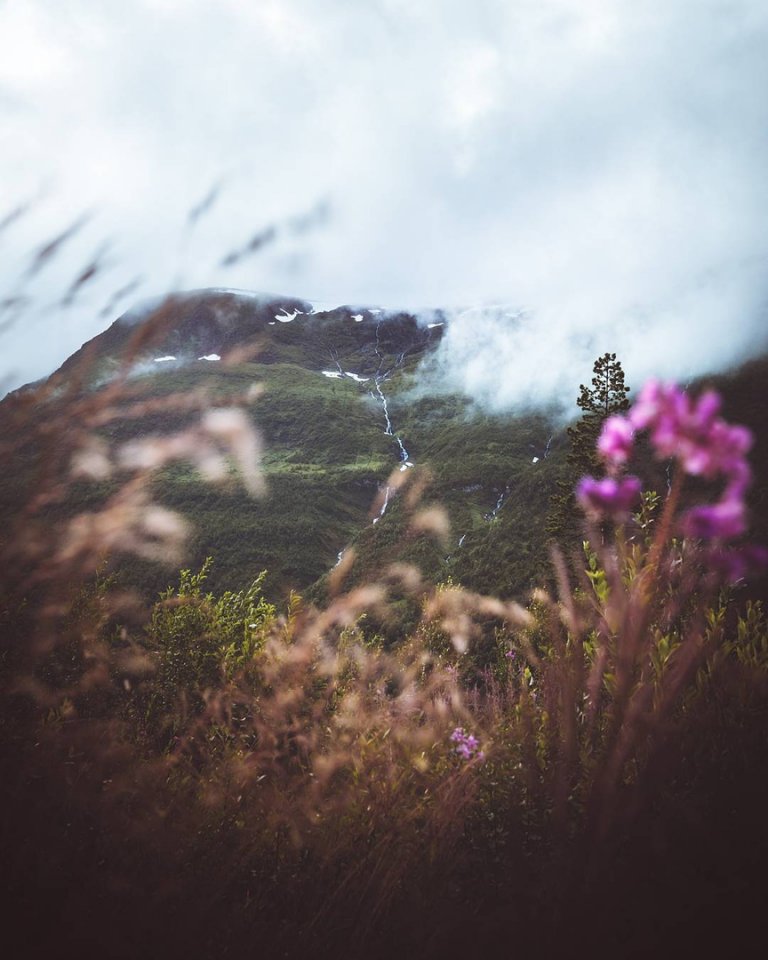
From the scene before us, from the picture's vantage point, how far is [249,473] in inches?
132

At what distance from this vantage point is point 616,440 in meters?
1.50

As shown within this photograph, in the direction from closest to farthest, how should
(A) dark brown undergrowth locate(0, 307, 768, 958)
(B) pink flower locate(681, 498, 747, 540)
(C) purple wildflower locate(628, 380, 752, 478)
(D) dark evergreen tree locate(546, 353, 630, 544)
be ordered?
(B) pink flower locate(681, 498, 747, 540) < (C) purple wildflower locate(628, 380, 752, 478) < (A) dark brown undergrowth locate(0, 307, 768, 958) < (D) dark evergreen tree locate(546, 353, 630, 544)

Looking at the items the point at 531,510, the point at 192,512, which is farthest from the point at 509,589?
the point at 192,512

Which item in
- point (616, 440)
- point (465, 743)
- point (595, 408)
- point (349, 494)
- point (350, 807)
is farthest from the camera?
point (349, 494)

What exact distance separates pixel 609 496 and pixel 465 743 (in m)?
2.96

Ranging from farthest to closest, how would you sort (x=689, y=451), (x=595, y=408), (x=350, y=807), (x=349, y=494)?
(x=349, y=494)
(x=595, y=408)
(x=350, y=807)
(x=689, y=451)

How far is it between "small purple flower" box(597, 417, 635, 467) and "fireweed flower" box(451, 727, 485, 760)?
2594 mm

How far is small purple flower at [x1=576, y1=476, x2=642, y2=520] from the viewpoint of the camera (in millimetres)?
1291

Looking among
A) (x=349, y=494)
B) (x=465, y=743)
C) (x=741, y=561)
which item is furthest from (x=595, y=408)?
(x=349, y=494)

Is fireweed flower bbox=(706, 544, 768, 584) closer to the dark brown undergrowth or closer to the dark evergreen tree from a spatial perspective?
the dark brown undergrowth

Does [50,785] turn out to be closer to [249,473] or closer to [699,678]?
[249,473]

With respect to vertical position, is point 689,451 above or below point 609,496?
above

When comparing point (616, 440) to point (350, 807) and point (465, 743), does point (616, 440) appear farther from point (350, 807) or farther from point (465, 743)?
point (465, 743)

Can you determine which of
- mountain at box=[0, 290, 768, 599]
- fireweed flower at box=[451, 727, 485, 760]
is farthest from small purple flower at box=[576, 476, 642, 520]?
mountain at box=[0, 290, 768, 599]
